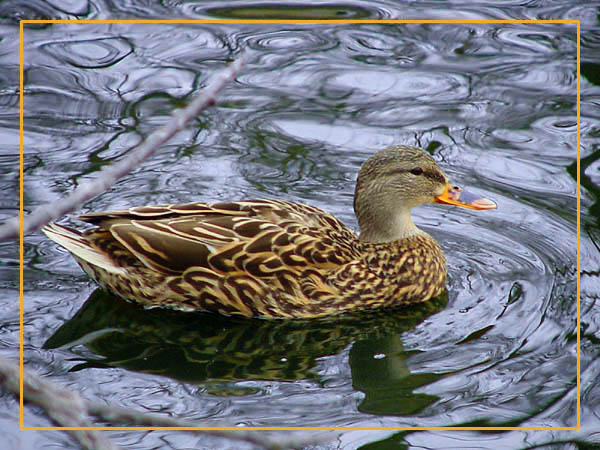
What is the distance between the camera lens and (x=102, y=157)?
6973 mm

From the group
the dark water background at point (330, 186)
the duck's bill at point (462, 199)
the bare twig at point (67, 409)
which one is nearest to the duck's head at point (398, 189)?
the duck's bill at point (462, 199)

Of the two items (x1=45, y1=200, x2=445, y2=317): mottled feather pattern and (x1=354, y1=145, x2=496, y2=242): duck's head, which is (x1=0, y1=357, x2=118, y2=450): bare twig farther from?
(x1=354, y1=145, x2=496, y2=242): duck's head

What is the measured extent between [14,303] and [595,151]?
4.43 meters

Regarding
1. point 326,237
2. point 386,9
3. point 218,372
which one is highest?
point 386,9

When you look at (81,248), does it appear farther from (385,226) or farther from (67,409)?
(67,409)

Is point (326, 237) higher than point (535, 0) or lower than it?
lower

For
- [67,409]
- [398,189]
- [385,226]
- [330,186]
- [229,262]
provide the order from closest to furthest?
[67,409]
[229,262]
[398,189]
[385,226]
[330,186]

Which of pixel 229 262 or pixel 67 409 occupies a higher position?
pixel 67 409

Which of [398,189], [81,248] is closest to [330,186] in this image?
[398,189]

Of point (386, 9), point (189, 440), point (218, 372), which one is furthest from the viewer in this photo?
point (386, 9)

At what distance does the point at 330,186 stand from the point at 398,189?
3.65 ft

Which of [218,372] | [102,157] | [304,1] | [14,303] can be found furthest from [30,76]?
[218,372]

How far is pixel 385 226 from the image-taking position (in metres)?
5.92

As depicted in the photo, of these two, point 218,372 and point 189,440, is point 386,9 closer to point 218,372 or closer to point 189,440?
point 218,372
